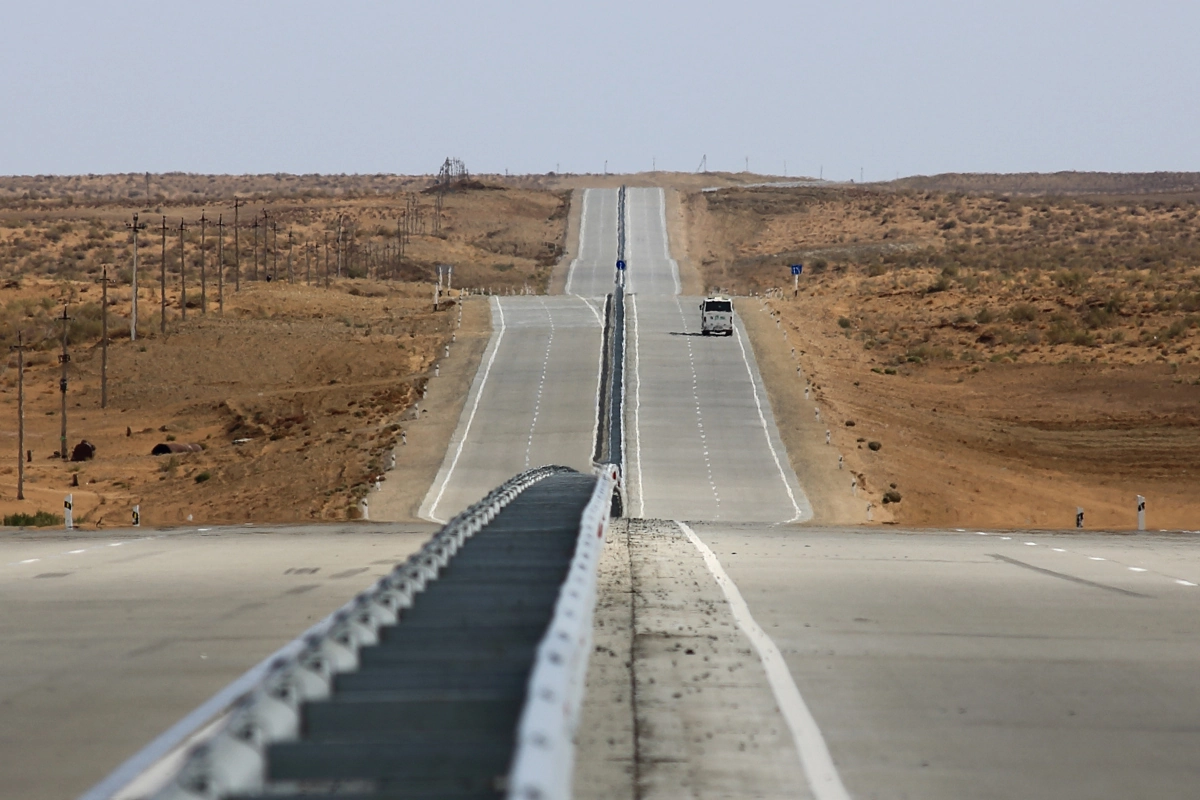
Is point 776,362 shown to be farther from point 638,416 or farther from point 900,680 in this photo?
point 900,680

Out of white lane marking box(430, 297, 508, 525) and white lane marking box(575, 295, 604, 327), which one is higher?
white lane marking box(575, 295, 604, 327)

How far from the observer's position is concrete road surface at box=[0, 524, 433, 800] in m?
9.84

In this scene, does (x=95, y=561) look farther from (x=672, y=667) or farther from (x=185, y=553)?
(x=672, y=667)

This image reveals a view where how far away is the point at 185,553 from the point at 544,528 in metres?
9.63

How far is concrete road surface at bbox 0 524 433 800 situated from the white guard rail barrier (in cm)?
305

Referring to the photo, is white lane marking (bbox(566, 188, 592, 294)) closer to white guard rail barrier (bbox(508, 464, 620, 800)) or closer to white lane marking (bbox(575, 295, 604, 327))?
white lane marking (bbox(575, 295, 604, 327))

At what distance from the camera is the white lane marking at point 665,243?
345 ft

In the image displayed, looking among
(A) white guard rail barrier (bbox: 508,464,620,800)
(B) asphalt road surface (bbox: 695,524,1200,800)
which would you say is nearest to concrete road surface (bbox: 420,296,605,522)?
(B) asphalt road surface (bbox: 695,524,1200,800)

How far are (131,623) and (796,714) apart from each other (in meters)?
7.66

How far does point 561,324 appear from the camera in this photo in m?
74.5

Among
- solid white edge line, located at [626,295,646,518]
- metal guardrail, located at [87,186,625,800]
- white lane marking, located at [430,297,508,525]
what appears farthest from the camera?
solid white edge line, located at [626,295,646,518]

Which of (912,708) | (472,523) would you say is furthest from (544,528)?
(912,708)

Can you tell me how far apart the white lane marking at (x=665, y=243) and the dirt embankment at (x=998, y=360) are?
2884 millimetres

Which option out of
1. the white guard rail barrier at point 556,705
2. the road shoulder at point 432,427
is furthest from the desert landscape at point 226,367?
the white guard rail barrier at point 556,705
